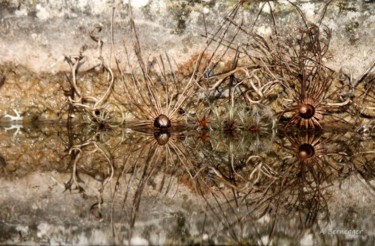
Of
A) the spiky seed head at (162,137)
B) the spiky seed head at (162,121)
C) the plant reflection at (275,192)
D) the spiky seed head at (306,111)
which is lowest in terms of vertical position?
the plant reflection at (275,192)

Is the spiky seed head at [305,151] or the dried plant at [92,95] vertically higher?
the dried plant at [92,95]

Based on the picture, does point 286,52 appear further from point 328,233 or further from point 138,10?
point 328,233

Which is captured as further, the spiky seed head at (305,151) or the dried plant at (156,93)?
the dried plant at (156,93)

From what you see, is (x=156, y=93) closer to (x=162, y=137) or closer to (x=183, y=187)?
(x=162, y=137)

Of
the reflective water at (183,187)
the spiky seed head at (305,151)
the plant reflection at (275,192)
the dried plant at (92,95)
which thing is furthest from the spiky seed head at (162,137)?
the spiky seed head at (305,151)

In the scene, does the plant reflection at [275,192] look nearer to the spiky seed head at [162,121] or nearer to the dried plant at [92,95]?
the spiky seed head at [162,121]

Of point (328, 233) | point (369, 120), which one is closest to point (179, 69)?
point (369, 120)

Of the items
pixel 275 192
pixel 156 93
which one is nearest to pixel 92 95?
pixel 156 93

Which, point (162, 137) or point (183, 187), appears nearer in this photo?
Answer: point (183, 187)
